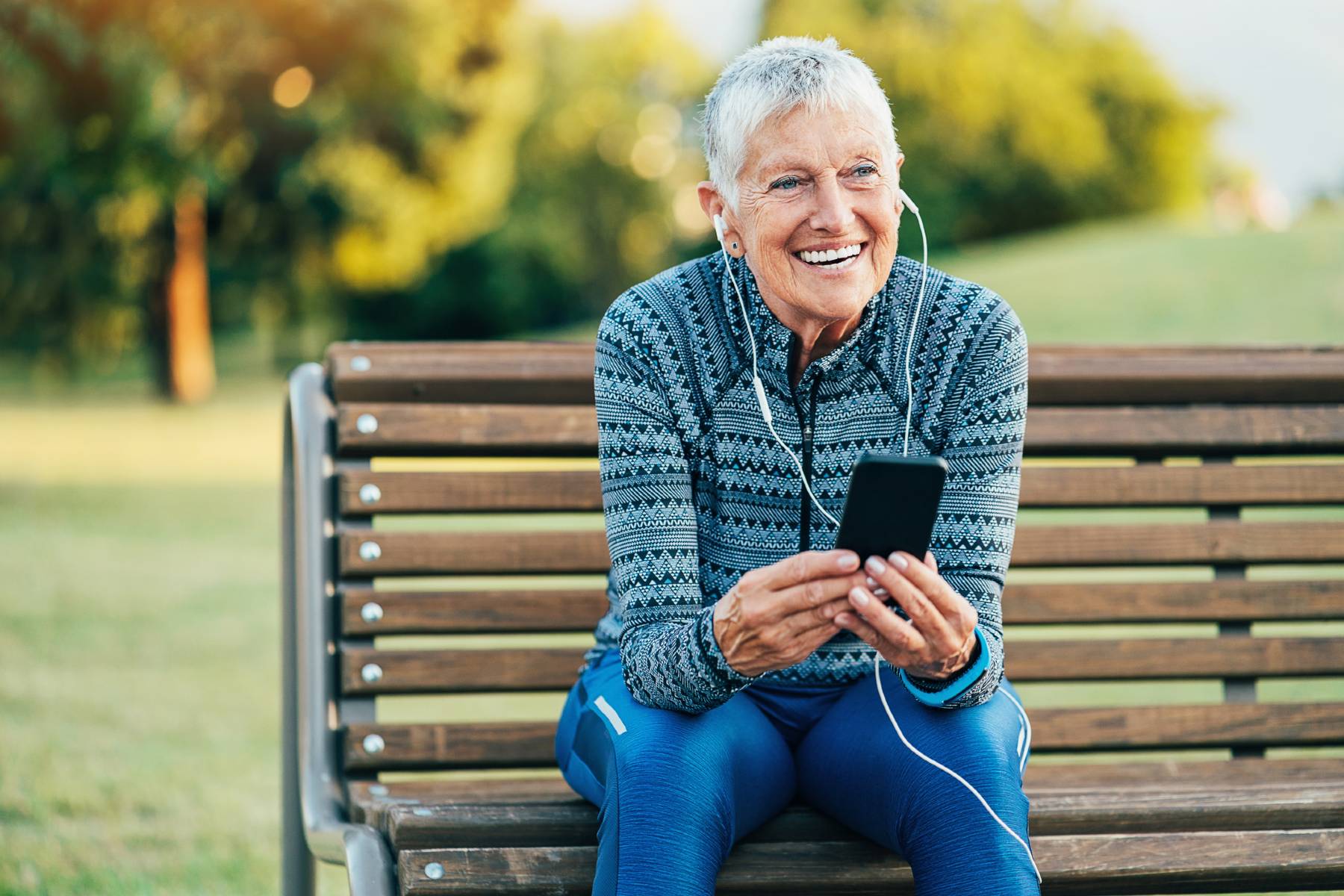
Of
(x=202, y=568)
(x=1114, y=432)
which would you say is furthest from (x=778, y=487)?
(x=202, y=568)

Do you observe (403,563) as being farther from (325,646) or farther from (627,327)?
(627,327)

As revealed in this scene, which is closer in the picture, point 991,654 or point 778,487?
point 991,654

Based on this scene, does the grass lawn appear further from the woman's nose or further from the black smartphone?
the black smartphone

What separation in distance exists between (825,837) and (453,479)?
1.10m

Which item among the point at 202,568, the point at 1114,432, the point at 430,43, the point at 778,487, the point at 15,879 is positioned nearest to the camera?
the point at 778,487

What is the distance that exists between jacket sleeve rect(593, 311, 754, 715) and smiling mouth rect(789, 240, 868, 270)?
303mm

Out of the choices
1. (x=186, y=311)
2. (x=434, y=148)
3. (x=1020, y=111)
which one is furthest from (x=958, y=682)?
(x=1020, y=111)

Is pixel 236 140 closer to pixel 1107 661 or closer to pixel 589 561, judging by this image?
pixel 589 561

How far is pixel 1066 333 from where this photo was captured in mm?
17219

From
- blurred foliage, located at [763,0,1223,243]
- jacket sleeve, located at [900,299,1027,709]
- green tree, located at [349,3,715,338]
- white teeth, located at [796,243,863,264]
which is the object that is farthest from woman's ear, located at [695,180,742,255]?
green tree, located at [349,3,715,338]

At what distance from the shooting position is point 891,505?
2.02 metres

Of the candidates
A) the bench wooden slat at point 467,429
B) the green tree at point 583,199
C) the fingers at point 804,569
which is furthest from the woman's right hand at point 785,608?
the green tree at point 583,199

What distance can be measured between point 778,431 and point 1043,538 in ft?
3.13

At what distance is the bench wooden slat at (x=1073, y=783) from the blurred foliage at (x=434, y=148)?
119cm
